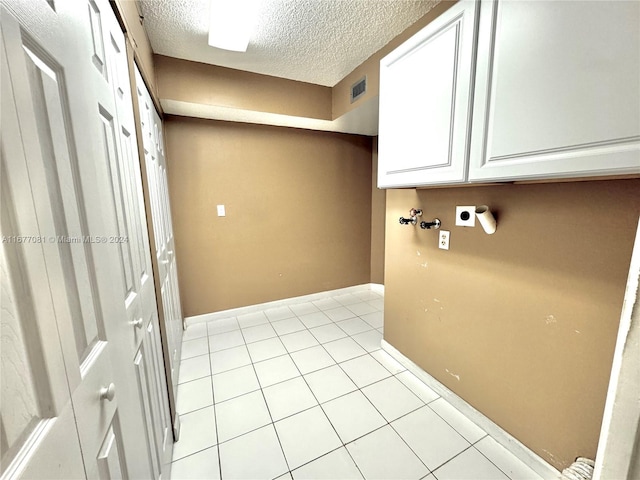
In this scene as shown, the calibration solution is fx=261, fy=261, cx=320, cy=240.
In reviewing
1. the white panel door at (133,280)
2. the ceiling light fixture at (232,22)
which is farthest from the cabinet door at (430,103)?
the white panel door at (133,280)

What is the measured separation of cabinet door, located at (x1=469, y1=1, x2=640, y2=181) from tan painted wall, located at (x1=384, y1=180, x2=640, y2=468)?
33cm

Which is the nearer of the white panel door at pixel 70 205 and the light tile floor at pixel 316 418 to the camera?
the white panel door at pixel 70 205

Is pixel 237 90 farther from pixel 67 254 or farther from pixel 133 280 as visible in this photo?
pixel 67 254

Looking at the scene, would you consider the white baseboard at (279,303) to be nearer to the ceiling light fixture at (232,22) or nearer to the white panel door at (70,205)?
the white panel door at (70,205)

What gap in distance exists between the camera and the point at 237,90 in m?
2.34

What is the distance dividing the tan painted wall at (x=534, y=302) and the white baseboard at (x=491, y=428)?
0.11 ft

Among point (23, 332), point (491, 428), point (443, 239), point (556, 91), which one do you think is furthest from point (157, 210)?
point (491, 428)

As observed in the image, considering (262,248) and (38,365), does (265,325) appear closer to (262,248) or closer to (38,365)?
(262,248)

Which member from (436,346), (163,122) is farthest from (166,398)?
(163,122)

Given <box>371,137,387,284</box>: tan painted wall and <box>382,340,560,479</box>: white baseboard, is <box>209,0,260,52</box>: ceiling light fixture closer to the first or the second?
<box>371,137,387,284</box>: tan painted wall

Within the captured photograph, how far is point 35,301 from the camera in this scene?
397mm

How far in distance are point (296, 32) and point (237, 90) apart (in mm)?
776

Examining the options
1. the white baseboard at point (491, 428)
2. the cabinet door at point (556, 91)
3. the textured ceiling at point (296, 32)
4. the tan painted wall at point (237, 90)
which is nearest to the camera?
the cabinet door at point (556, 91)

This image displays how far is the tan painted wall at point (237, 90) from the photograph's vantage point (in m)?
2.14
